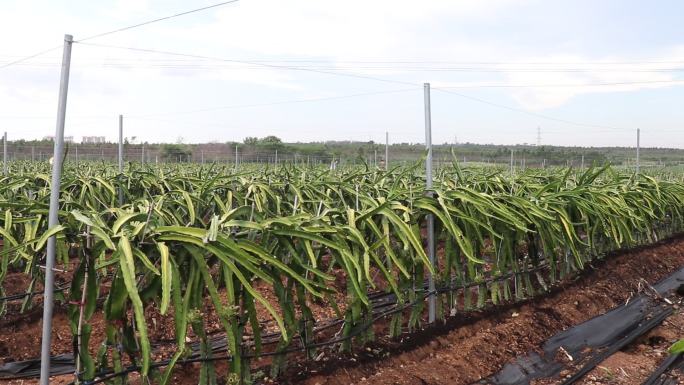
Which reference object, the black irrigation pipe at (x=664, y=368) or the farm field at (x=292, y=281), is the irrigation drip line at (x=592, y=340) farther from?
the black irrigation pipe at (x=664, y=368)

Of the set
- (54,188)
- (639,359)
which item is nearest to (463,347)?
(639,359)

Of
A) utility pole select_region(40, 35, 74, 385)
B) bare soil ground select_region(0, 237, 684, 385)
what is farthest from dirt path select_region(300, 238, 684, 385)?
utility pole select_region(40, 35, 74, 385)

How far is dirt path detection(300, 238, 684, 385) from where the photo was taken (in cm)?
303

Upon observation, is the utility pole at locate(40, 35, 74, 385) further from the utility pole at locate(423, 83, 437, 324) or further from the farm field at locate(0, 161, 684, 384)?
the utility pole at locate(423, 83, 437, 324)

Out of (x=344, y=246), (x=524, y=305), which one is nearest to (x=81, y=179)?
(x=344, y=246)

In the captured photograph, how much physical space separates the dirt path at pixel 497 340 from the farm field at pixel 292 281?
14 mm

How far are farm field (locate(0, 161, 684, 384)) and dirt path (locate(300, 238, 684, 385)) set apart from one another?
1 cm

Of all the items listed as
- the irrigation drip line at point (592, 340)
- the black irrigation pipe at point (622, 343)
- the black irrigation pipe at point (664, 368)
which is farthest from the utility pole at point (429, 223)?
the black irrigation pipe at point (664, 368)

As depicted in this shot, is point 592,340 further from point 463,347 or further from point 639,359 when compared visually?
point 463,347

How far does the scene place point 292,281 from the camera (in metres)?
2.72

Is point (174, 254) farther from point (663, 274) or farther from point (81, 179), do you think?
point (663, 274)

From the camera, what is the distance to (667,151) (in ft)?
182

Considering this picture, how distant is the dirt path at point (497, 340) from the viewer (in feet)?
9.93

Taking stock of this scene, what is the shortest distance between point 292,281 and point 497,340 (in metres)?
1.78
